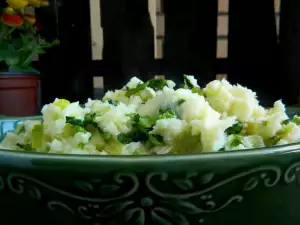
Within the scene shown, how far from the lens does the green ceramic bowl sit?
0.71 feet

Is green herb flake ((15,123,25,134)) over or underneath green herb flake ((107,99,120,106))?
underneath

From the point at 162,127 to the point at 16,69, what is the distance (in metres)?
0.80

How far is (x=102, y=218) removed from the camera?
Answer: 231 mm

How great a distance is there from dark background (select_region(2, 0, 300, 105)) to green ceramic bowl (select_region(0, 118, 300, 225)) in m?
1.01

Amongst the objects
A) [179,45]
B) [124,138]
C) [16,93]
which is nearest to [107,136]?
[124,138]

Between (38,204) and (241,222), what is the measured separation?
113 mm

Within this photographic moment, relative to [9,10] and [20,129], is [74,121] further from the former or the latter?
[9,10]

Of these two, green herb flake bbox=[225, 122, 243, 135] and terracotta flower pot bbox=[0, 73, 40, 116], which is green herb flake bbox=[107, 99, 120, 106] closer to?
green herb flake bbox=[225, 122, 243, 135]

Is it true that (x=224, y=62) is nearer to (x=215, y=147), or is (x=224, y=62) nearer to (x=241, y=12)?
(x=241, y=12)

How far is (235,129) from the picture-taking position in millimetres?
318

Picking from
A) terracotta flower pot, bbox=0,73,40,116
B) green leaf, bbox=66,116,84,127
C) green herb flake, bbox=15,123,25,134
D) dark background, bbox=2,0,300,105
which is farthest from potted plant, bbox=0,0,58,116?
green leaf, bbox=66,116,84,127

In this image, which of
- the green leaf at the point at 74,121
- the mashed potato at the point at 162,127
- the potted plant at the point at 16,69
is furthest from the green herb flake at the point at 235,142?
the potted plant at the point at 16,69

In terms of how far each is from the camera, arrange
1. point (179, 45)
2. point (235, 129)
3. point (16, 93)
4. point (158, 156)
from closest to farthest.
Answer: point (158, 156) → point (235, 129) → point (16, 93) → point (179, 45)

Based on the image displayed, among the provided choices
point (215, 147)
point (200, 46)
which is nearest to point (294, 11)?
point (200, 46)
